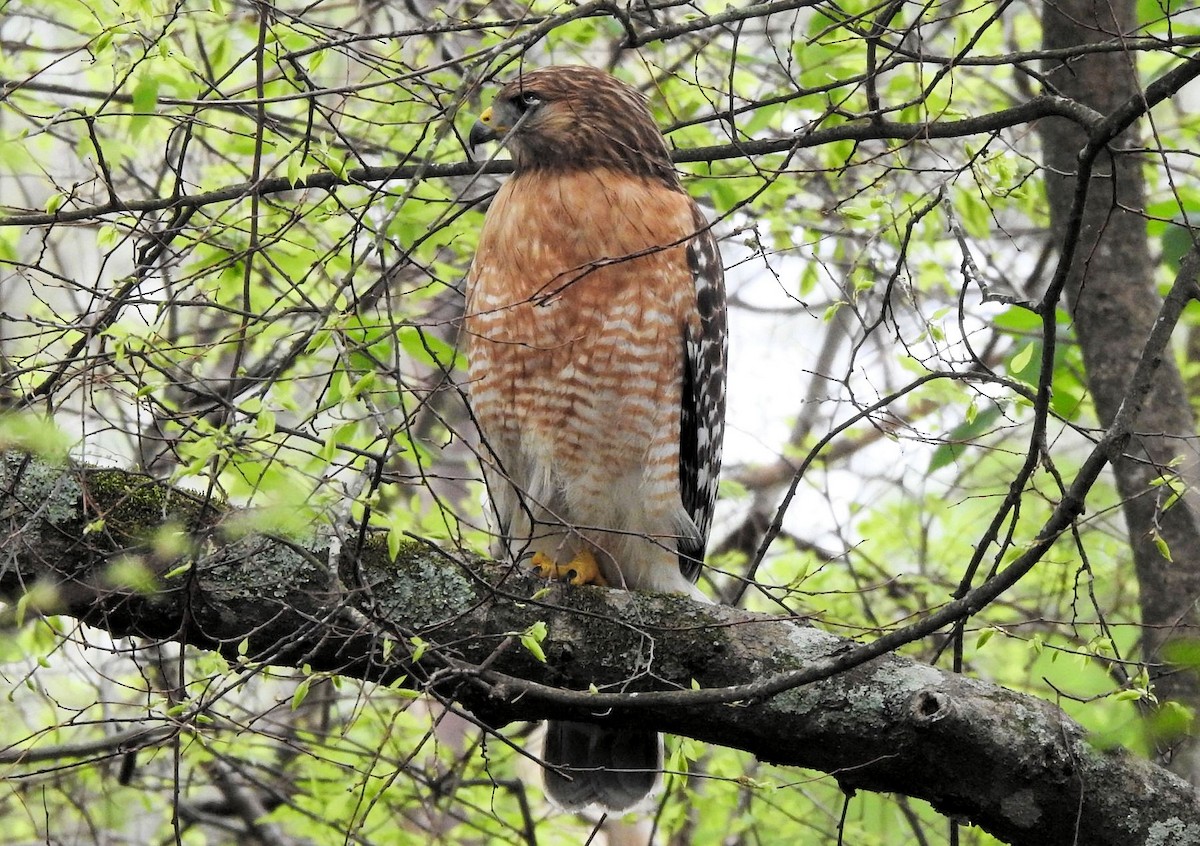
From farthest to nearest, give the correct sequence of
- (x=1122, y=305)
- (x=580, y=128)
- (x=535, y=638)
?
(x=1122, y=305) → (x=580, y=128) → (x=535, y=638)

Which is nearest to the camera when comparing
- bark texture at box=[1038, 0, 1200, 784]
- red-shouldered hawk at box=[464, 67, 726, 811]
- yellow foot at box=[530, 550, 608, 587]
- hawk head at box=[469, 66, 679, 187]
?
red-shouldered hawk at box=[464, 67, 726, 811]

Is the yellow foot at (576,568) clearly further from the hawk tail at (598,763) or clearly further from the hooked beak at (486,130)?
the hooked beak at (486,130)

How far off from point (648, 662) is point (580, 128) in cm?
220

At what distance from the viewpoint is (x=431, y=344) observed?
435 centimetres

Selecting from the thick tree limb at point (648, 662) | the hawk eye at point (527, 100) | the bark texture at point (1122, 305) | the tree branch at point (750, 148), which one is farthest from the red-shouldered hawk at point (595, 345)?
the bark texture at point (1122, 305)

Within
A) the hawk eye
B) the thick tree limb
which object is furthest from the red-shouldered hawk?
the thick tree limb

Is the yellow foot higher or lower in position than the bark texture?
lower

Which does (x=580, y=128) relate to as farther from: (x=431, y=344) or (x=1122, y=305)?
(x=1122, y=305)

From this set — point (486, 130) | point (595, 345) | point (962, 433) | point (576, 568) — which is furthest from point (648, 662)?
point (486, 130)

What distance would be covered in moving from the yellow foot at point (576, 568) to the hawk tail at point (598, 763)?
532 mm

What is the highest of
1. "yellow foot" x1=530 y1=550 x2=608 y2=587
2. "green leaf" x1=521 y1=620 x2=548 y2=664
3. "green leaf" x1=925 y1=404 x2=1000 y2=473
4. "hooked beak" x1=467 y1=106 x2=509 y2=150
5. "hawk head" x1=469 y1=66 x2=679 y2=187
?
"hawk head" x1=469 y1=66 x2=679 y2=187

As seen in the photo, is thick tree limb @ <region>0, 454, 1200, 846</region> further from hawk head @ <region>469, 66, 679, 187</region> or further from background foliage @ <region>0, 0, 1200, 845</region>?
hawk head @ <region>469, 66, 679, 187</region>

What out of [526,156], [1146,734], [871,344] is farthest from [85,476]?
[871,344]

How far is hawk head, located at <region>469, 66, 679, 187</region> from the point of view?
4.73 meters
